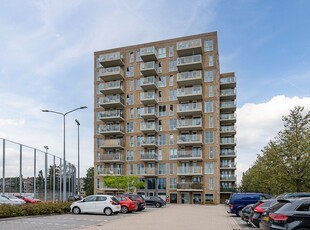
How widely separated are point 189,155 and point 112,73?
20.9 m

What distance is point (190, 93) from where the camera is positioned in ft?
199

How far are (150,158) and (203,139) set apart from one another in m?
9.70

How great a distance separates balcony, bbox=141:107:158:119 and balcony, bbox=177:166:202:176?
10271 millimetres

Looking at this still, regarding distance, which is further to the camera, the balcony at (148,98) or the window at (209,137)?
the balcony at (148,98)

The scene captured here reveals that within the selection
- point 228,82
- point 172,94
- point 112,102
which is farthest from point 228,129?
point 112,102

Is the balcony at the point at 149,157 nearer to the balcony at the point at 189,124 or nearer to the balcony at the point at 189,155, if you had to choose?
the balcony at the point at 189,155

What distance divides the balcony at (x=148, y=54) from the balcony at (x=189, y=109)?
1032 centimetres

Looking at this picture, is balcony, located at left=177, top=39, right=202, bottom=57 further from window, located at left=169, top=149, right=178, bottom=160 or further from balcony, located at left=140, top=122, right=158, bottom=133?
window, located at left=169, top=149, right=178, bottom=160

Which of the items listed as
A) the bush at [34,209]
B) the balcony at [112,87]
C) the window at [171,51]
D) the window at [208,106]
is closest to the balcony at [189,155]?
the window at [208,106]

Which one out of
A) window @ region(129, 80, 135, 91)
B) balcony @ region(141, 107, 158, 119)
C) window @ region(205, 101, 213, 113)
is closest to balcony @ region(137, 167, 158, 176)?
balcony @ region(141, 107, 158, 119)

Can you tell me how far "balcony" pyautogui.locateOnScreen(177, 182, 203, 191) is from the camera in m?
57.7

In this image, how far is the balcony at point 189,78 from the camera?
60.1m

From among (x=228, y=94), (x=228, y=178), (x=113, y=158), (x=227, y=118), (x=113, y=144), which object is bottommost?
(x=228, y=178)

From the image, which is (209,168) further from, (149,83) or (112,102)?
(112,102)
